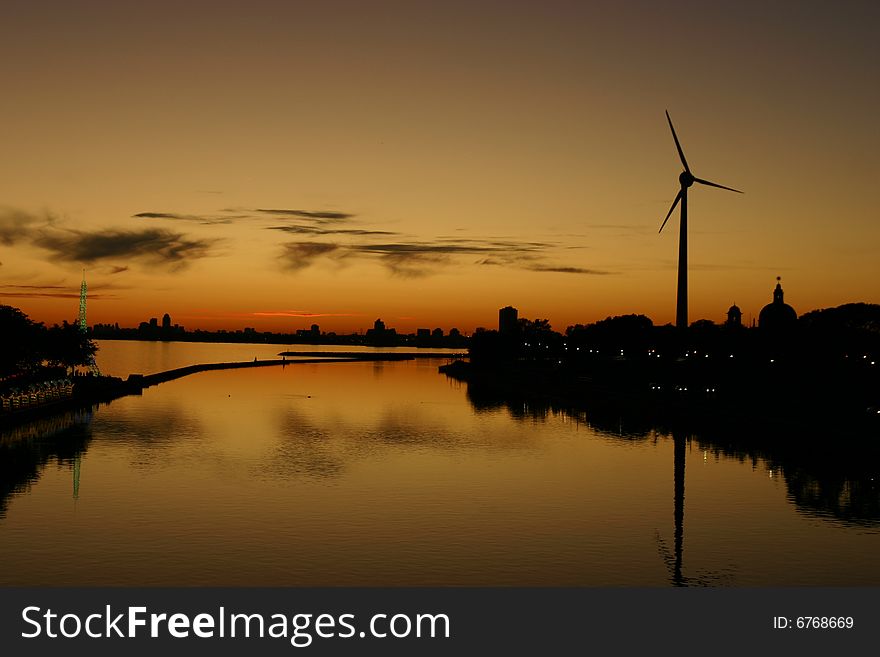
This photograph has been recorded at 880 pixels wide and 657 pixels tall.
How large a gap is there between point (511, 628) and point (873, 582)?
1391cm

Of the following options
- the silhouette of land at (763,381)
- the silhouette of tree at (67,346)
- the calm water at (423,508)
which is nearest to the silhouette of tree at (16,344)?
the silhouette of tree at (67,346)

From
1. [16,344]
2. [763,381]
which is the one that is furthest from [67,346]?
[763,381]

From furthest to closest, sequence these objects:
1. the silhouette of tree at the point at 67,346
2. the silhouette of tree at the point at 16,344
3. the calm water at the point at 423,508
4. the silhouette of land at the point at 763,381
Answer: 1. the silhouette of tree at the point at 67,346
2. the silhouette of tree at the point at 16,344
3. the silhouette of land at the point at 763,381
4. the calm water at the point at 423,508

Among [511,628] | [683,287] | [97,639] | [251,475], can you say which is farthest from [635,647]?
[683,287]

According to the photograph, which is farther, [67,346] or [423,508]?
[67,346]

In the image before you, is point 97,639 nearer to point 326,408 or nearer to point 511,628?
point 511,628

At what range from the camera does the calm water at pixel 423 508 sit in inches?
1280

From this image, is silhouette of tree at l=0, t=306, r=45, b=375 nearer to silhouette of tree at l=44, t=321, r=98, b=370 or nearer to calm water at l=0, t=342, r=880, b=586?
silhouette of tree at l=44, t=321, r=98, b=370

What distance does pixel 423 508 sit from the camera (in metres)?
44.4

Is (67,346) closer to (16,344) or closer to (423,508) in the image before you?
(16,344)

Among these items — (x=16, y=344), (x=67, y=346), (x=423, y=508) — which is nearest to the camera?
(x=423, y=508)

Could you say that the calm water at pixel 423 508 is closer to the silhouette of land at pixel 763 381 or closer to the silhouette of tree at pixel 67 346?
the silhouette of land at pixel 763 381

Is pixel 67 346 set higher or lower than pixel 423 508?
higher

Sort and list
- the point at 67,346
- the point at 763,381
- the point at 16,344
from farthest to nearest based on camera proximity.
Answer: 1. the point at 67,346
2. the point at 763,381
3. the point at 16,344
